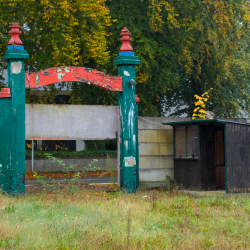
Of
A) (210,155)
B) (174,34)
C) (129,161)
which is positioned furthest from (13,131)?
(174,34)

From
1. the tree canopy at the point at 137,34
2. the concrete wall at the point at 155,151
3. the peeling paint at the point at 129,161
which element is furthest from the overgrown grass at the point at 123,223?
the tree canopy at the point at 137,34

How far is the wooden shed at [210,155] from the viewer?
11711mm

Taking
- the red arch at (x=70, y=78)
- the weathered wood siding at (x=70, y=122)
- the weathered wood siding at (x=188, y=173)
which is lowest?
the weathered wood siding at (x=188, y=173)

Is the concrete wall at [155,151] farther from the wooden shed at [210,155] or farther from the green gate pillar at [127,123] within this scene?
the green gate pillar at [127,123]

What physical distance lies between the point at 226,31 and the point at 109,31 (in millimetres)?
5309

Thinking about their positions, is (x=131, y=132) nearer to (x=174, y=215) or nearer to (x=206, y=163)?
(x=206, y=163)

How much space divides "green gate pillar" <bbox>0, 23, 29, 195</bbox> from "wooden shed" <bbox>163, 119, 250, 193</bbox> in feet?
14.7

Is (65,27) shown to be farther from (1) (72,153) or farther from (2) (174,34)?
(1) (72,153)

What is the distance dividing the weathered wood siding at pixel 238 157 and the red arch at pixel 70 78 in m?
3.51

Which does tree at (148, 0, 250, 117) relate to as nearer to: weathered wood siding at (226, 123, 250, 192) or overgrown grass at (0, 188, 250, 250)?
weathered wood siding at (226, 123, 250, 192)

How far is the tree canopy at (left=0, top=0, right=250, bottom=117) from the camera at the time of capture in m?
15.7

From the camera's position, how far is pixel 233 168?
11680 mm

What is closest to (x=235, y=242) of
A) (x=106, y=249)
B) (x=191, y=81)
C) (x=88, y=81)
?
(x=106, y=249)

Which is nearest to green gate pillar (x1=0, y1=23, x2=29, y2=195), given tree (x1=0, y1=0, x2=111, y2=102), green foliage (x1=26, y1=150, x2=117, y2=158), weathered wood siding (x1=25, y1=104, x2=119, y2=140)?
weathered wood siding (x1=25, y1=104, x2=119, y2=140)
